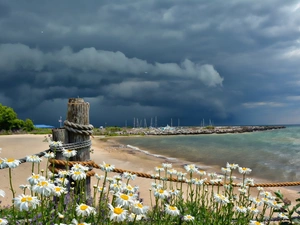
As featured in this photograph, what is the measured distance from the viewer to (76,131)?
13.6ft

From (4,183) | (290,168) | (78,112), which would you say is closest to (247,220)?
(78,112)

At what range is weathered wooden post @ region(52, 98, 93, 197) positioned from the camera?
4.16 metres

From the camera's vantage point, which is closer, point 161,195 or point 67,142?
point 161,195

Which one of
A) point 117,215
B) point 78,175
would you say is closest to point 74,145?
point 78,175

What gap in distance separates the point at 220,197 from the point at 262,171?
53.5ft

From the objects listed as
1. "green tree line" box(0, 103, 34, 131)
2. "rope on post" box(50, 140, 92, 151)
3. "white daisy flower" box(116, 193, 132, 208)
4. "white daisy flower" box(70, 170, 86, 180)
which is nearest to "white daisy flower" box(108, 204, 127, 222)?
"white daisy flower" box(116, 193, 132, 208)

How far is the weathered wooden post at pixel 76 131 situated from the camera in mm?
4164

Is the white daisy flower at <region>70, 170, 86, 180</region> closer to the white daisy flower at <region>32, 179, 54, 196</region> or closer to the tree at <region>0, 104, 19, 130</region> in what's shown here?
the white daisy flower at <region>32, 179, 54, 196</region>

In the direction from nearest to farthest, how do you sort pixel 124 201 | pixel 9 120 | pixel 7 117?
1. pixel 124 201
2. pixel 7 117
3. pixel 9 120

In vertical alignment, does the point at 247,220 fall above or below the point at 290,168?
above

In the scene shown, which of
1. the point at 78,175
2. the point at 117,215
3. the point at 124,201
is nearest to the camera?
the point at 117,215

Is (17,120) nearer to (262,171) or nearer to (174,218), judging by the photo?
(262,171)

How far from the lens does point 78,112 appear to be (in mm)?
4219

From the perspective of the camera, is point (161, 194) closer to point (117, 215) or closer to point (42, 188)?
point (117, 215)
